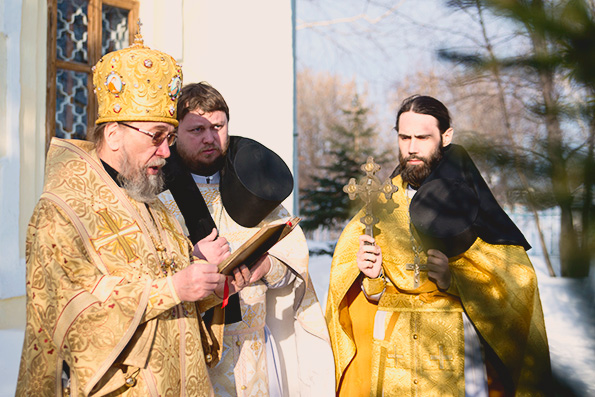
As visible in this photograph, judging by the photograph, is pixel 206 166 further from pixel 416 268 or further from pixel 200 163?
pixel 416 268

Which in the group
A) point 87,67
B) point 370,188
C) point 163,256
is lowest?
point 163,256

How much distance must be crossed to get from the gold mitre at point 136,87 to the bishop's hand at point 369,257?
3.91 feet

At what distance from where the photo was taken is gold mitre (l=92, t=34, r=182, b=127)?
2410 millimetres

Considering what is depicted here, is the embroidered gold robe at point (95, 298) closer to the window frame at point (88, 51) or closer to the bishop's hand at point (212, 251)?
the bishop's hand at point (212, 251)

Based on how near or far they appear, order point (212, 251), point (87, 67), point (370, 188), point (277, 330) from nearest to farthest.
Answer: point (212, 251) < point (370, 188) < point (277, 330) < point (87, 67)

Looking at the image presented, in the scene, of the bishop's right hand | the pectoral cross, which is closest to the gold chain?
the bishop's right hand

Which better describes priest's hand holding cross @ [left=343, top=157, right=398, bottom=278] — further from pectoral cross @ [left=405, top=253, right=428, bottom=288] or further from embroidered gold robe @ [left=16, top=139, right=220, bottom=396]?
embroidered gold robe @ [left=16, top=139, right=220, bottom=396]

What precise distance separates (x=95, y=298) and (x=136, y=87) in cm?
88

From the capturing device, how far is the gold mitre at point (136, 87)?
2410 mm

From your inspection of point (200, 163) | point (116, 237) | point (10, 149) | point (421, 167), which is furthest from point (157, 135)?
point (10, 149)

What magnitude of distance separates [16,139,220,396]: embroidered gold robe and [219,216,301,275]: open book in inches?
9.7

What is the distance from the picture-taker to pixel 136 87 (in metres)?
2.45

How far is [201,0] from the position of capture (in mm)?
7305

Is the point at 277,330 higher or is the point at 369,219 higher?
the point at 369,219
